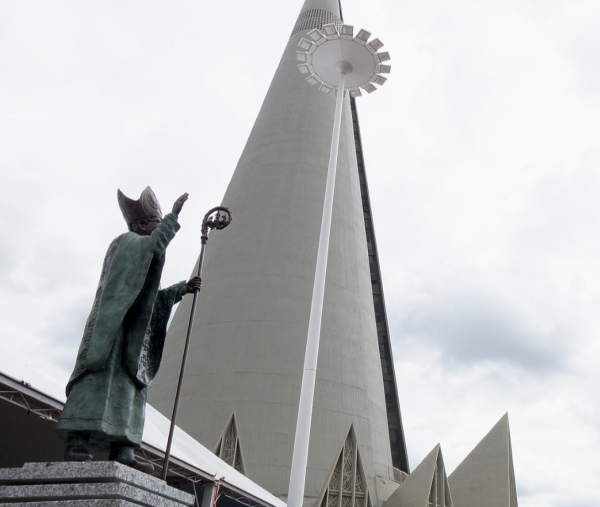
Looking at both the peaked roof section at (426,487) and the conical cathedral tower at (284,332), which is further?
the conical cathedral tower at (284,332)

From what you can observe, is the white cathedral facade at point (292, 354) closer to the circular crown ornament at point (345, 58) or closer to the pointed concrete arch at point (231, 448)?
the pointed concrete arch at point (231, 448)

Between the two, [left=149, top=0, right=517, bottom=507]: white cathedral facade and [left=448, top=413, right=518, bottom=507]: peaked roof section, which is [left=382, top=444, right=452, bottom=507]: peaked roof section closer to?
[left=149, top=0, right=517, bottom=507]: white cathedral facade

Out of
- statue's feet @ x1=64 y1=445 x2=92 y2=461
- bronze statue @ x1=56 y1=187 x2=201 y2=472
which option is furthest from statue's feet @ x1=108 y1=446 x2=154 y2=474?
statue's feet @ x1=64 y1=445 x2=92 y2=461

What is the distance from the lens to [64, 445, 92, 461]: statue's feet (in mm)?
3955

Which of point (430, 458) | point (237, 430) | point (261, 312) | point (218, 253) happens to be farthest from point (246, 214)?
point (430, 458)

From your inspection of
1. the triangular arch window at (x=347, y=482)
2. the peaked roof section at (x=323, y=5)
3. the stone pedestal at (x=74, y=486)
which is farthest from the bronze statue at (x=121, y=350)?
the peaked roof section at (x=323, y=5)

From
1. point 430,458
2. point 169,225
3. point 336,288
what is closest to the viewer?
point 169,225

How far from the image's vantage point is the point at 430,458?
1742cm

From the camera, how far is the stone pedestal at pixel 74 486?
3.64 meters

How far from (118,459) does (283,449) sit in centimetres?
1438

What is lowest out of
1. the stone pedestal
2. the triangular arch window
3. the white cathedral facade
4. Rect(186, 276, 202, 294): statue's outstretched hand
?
the stone pedestal

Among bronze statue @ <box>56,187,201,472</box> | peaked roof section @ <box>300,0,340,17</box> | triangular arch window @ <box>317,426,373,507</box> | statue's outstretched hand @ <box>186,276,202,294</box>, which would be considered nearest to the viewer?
bronze statue @ <box>56,187,201,472</box>

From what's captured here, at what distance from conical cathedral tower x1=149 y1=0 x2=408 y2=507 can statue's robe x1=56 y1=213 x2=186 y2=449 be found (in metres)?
12.9

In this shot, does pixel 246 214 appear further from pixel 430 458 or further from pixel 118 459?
pixel 118 459
